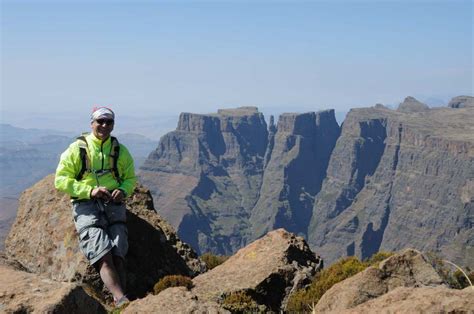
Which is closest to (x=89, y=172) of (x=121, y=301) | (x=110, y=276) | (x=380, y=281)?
(x=110, y=276)

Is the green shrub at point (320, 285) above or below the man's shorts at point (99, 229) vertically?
below

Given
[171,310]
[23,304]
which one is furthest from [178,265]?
[23,304]

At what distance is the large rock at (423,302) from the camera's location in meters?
6.09

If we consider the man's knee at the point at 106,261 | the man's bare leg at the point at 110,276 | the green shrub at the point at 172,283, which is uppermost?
the man's knee at the point at 106,261

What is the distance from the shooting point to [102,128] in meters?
11.7

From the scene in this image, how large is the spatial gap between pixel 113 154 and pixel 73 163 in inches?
35.6

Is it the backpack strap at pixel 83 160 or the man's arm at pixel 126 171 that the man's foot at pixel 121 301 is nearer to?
the man's arm at pixel 126 171

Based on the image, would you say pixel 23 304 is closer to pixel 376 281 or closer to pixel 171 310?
pixel 171 310

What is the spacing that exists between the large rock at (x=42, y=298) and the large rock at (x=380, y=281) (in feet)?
12.8

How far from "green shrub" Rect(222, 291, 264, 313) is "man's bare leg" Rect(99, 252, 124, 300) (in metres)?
2.28

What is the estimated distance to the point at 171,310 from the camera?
884cm

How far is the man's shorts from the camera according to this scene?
37.7ft

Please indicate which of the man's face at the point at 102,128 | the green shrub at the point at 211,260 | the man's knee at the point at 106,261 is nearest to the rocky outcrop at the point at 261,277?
the man's knee at the point at 106,261

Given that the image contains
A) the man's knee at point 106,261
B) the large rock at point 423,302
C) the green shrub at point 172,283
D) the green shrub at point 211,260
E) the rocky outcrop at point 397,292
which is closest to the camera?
the large rock at point 423,302
